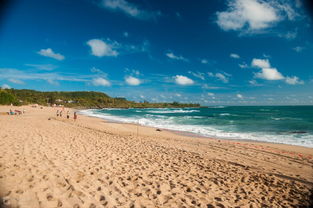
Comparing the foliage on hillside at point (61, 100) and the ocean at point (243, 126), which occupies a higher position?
the foliage on hillside at point (61, 100)

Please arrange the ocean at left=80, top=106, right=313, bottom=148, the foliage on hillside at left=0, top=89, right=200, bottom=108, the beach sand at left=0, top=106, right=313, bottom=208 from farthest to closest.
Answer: the foliage on hillside at left=0, top=89, right=200, bottom=108 → the ocean at left=80, top=106, right=313, bottom=148 → the beach sand at left=0, top=106, right=313, bottom=208

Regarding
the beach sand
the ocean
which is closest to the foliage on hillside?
the ocean

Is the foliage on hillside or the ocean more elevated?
the foliage on hillside

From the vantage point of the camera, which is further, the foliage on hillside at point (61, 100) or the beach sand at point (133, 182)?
the foliage on hillside at point (61, 100)

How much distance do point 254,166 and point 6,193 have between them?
351 inches

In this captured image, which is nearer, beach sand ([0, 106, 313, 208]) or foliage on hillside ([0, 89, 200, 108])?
beach sand ([0, 106, 313, 208])

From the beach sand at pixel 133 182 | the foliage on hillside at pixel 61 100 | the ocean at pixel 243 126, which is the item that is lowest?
the ocean at pixel 243 126

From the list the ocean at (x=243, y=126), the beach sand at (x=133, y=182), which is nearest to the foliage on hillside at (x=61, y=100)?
the ocean at (x=243, y=126)

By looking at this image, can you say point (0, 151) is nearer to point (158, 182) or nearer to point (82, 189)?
point (82, 189)

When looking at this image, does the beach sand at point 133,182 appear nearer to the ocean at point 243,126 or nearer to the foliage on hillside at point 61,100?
the ocean at point 243,126

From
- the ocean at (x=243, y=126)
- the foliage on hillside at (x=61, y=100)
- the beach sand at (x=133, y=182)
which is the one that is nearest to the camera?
the beach sand at (x=133, y=182)

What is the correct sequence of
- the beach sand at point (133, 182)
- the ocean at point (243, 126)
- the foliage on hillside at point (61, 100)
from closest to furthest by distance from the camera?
the beach sand at point (133, 182)
the ocean at point (243, 126)
the foliage on hillside at point (61, 100)

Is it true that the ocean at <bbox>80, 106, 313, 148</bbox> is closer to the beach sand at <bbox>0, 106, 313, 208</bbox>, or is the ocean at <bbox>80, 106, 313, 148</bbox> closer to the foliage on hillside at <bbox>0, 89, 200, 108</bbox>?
the beach sand at <bbox>0, 106, 313, 208</bbox>

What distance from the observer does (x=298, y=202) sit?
4.50 meters
